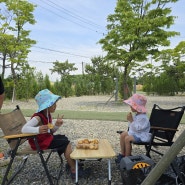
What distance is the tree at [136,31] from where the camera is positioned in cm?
1456

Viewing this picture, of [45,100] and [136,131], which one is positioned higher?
[45,100]

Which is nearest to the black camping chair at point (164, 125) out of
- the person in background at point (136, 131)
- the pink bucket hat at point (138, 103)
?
the person in background at point (136, 131)

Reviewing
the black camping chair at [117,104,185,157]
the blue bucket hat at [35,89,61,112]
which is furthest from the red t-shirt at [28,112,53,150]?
the black camping chair at [117,104,185,157]

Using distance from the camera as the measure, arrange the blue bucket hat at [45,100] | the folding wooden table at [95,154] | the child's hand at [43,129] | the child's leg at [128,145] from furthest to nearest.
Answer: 1. the child's leg at [128,145]
2. the blue bucket hat at [45,100]
3. the child's hand at [43,129]
4. the folding wooden table at [95,154]

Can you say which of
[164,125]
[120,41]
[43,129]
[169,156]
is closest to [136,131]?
[164,125]

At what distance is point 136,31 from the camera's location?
594 inches

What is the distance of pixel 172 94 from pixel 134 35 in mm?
12665

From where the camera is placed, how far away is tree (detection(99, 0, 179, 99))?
1456 centimetres

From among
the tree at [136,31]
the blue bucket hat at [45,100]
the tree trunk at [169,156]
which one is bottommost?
the tree trunk at [169,156]

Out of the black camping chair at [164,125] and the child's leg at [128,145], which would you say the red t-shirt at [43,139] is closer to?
the child's leg at [128,145]

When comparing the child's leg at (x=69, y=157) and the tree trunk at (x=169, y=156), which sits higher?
the tree trunk at (x=169, y=156)

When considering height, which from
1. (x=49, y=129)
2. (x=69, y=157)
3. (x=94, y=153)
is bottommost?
(x=69, y=157)

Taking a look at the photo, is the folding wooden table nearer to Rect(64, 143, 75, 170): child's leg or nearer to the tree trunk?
Rect(64, 143, 75, 170): child's leg

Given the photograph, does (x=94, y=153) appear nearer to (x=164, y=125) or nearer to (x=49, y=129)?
(x=49, y=129)
